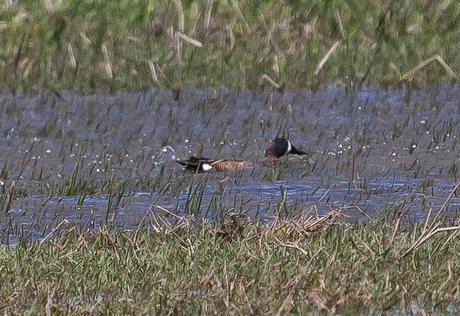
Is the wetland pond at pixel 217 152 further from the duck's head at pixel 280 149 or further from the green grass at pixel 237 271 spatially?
the green grass at pixel 237 271

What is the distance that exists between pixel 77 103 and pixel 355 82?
101 inches

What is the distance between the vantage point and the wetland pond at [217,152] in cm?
1049

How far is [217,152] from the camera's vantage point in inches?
517

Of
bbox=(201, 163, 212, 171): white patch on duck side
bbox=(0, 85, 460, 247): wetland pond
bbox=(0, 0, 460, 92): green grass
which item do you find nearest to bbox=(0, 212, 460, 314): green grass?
bbox=(0, 85, 460, 247): wetland pond

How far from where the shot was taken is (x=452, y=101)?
14.4m

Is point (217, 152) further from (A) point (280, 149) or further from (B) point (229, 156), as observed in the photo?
(A) point (280, 149)

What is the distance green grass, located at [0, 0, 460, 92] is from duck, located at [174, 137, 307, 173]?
6.54 ft

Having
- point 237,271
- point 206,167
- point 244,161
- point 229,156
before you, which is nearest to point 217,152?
point 229,156

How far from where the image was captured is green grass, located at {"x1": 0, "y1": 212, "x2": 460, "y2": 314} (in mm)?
6195

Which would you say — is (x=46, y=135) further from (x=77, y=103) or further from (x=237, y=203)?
(x=237, y=203)

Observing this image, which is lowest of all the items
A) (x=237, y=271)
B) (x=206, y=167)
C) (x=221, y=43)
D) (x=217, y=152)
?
(x=217, y=152)

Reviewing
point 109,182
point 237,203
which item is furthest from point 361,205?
point 109,182

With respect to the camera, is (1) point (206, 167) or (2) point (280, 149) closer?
(1) point (206, 167)

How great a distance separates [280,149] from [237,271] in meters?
5.61
